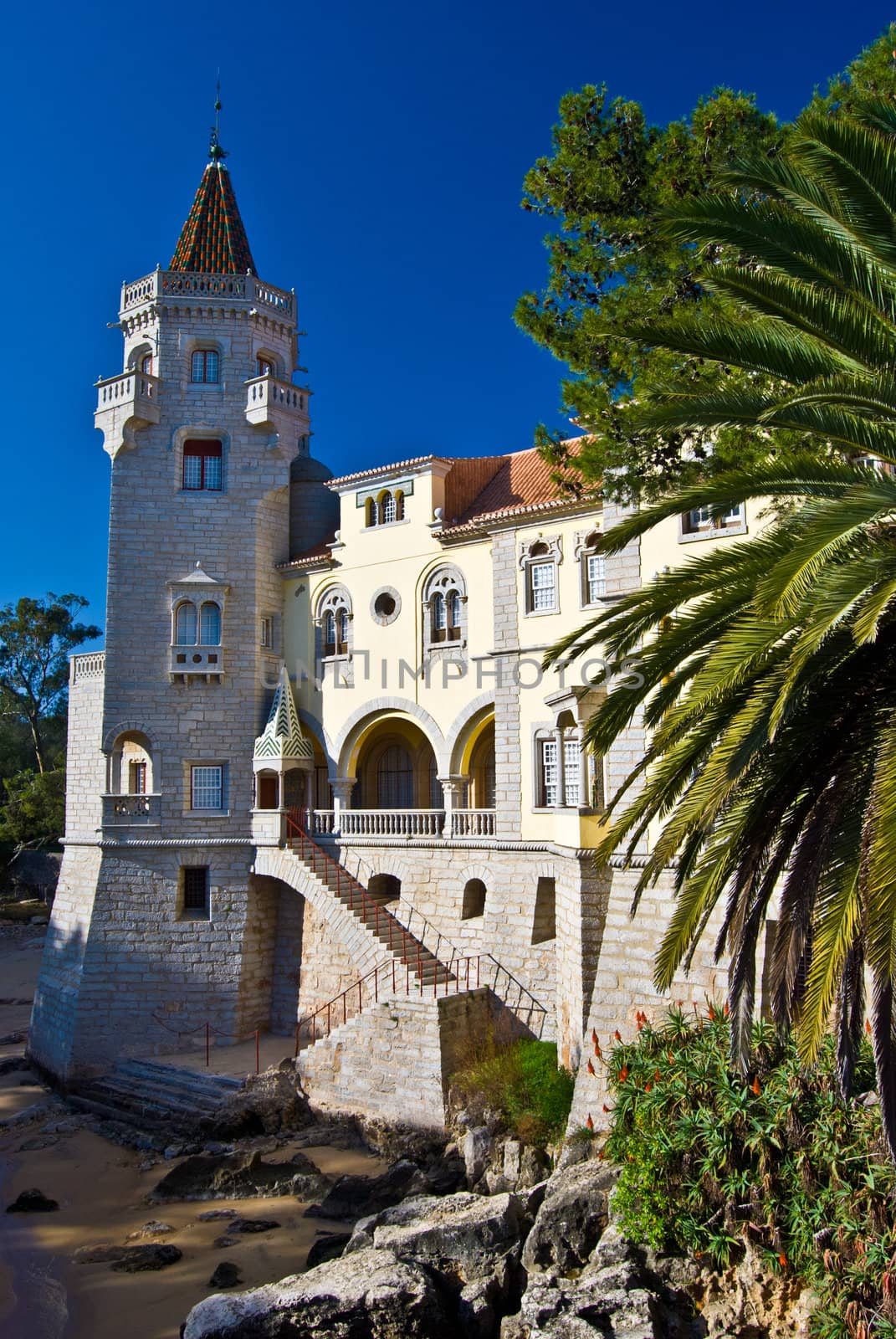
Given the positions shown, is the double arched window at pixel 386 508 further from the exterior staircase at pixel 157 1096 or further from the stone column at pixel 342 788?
the exterior staircase at pixel 157 1096

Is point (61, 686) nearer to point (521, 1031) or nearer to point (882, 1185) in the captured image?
point (521, 1031)

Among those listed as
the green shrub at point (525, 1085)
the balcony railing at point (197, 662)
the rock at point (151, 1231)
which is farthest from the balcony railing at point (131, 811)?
the green shrub at point (525, 1085)

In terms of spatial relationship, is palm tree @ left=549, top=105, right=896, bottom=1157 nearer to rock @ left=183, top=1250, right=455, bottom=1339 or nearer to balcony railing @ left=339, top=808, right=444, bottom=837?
rock @ left=183, top=1250, right=455, bottom=1339

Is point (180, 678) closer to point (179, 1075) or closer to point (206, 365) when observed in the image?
point (206, 365)

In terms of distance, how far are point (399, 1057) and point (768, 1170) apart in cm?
1058

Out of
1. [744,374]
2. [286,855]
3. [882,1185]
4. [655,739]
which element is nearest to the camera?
[655,739]

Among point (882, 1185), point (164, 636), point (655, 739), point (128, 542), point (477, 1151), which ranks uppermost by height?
point (128, 542)

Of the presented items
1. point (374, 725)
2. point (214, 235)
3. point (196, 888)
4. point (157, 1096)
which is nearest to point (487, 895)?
point (374, 725)

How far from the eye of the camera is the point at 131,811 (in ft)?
90.3

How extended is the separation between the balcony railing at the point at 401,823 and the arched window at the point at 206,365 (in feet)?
43.2

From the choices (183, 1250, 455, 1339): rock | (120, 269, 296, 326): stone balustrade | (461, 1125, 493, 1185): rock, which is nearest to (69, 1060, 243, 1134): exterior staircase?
(461, 1125, 493, 1185): rock

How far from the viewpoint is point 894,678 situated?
8.59 metres

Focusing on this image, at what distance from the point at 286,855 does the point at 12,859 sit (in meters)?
30.6

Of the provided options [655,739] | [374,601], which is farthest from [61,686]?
[655,739]
